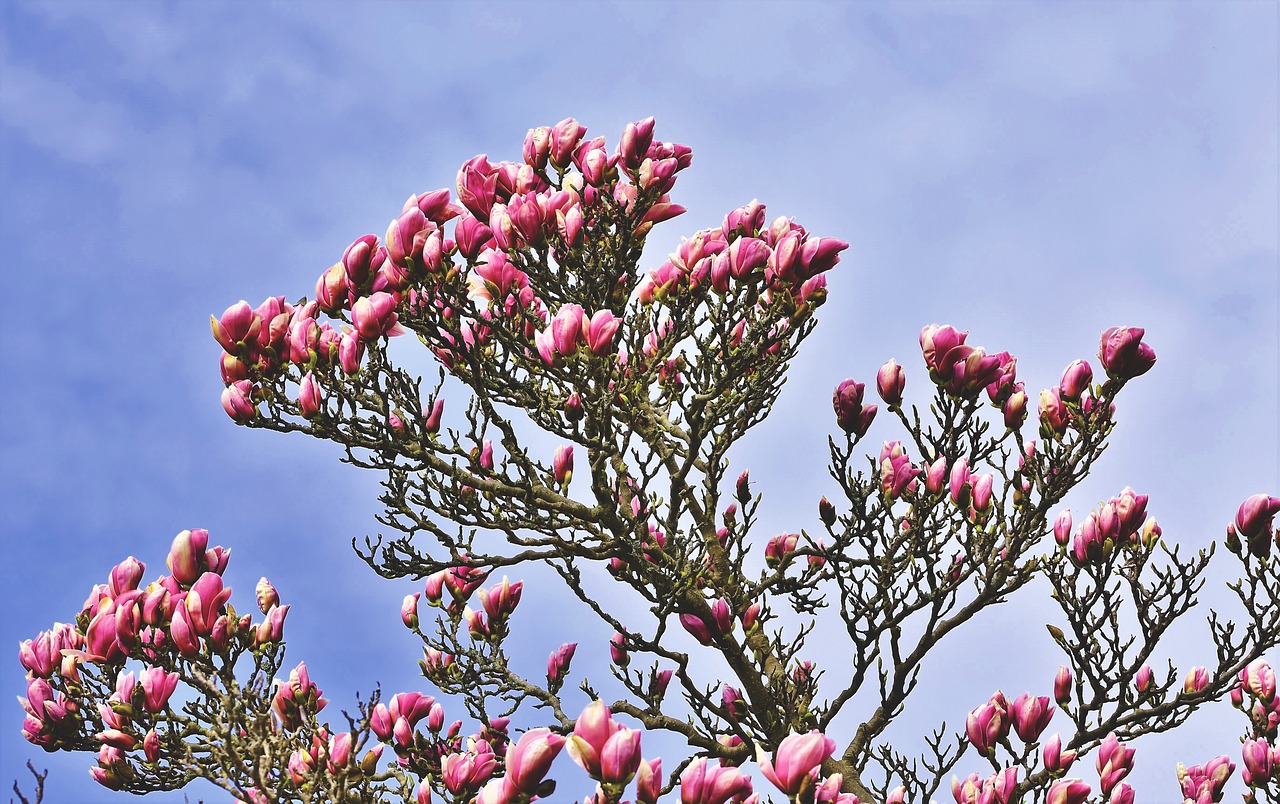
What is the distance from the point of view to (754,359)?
561 centimetres

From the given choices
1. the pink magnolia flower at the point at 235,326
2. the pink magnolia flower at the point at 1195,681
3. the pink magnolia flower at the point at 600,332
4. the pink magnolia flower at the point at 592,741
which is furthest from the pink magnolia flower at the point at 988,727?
the pink magnolia flower at the point at 235,326

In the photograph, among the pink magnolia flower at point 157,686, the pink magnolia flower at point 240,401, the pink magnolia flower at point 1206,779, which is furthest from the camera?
the pink magnolia flower at point 1206,779

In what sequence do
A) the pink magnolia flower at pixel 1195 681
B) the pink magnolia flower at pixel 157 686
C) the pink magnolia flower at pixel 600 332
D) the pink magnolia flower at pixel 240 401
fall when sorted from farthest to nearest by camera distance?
the pink magnolia flower at pixel 1195 681 < the pink magnolia flower at pixel 240 401 < the pink magnolia flower at pixel 600 332 < the pink magnolia flower at pixel 157 686

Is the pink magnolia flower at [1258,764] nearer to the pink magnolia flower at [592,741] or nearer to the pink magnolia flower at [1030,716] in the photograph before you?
the pink magnolia flower at [1030,716]

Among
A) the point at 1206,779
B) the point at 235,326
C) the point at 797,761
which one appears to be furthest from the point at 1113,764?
the point at 235,326

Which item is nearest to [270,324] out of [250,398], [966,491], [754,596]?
[250,398]

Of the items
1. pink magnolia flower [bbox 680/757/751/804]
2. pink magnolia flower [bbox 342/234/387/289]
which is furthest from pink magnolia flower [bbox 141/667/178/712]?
pink magnolia flower [bbox 680/757/751/804]

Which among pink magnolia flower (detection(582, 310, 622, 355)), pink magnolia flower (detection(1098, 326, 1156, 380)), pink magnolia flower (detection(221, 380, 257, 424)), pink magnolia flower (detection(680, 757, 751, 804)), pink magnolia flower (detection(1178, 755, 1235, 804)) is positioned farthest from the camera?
pink magnolia flower (detection(1178, 755, 1235, 804))

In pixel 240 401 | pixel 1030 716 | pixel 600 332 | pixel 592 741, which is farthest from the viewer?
pixel 1030 716

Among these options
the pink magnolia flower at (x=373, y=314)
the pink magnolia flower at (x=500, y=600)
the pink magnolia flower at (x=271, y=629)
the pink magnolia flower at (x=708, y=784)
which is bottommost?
the pink magnolia flower at (x=708, y=784)

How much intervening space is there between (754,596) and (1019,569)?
1.41 m

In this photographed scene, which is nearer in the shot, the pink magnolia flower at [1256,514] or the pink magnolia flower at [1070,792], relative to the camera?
the pink magnolia flower at [1070,792]

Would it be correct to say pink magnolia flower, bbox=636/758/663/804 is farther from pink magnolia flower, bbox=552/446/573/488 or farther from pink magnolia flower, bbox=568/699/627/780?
pink magnolia flower, bbox=552/446/573/488

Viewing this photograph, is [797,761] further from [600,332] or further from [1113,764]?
[1113,764]
